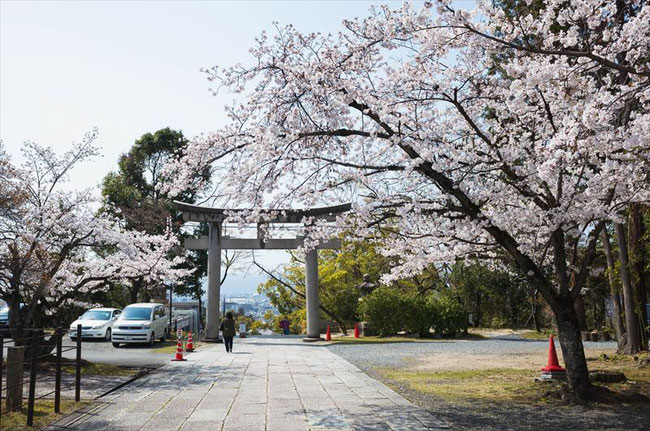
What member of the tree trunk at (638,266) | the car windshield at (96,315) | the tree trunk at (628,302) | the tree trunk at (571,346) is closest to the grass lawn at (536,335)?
the tree trunk at (638,266)

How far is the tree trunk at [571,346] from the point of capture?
28.6 ft

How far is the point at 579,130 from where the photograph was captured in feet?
23.1

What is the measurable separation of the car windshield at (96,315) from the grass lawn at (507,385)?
47.5 ft

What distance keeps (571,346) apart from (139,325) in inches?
626

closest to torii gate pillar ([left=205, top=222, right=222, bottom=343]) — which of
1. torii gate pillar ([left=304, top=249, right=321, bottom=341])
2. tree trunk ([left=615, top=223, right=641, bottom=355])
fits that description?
torii gate pillar ([left=304, top=249, right=321, bottom=341])

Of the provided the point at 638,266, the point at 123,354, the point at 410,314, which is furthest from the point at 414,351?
the point at 123,354

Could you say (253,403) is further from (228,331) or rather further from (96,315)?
(96,315)

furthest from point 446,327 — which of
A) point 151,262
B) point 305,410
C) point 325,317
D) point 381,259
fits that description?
point 305,410

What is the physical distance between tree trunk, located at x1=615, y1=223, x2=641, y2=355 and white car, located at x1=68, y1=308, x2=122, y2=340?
18.2 metres

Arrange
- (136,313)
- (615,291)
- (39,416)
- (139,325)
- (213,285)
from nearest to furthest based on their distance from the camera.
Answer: (39,416) < (615,291) < (139,325) < (136,313) < (213,285)

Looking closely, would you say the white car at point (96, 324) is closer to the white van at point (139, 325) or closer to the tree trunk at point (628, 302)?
the white van at point (139, 325)

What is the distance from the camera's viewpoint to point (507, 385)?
34.5 feet

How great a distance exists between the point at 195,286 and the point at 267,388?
26.2 meters

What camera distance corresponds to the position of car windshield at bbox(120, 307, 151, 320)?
69.1ft
